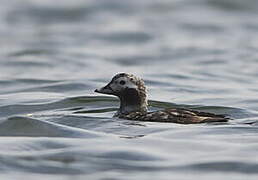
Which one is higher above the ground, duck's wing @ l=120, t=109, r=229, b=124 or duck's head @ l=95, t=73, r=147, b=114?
duck's head @ l=95, t=73, r=147, b=114

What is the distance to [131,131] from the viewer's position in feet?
50.8

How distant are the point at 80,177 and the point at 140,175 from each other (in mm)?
666

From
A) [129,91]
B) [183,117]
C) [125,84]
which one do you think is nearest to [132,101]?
[129,91]

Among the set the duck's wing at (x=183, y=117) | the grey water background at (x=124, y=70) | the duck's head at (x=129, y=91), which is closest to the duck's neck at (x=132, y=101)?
the duck's head at (x=129, y=91)

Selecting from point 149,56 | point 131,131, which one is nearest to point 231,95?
point 131,131

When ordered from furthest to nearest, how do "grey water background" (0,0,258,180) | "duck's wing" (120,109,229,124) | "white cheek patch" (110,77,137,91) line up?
"white cheek patch" (110,77,137,91)
"duck's wing" (120,109,229,124)
"grey water background" (0,0,258,180)

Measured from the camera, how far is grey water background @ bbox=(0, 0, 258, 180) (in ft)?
43.4

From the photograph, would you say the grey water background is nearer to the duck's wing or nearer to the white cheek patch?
the duck's wing

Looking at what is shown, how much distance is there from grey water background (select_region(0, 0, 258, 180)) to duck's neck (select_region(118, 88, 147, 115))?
0.31 m

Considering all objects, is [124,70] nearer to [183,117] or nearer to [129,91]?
[129,91]

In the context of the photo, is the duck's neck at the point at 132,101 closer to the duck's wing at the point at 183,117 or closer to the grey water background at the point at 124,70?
the grey water background at the point at 124,70

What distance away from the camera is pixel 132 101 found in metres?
17.2

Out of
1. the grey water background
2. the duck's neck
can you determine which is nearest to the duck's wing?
the grey water background

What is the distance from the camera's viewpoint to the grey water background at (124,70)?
13.2 metres
